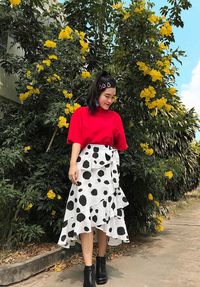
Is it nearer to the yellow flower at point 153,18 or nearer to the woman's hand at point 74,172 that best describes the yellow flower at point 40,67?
the yellow flower at point 153,18

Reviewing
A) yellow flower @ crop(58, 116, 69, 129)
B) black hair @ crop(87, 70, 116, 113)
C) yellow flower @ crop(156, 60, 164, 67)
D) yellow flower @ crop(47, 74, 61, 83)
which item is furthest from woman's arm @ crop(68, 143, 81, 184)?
yellow flower @ crop(156, 60, 164, 67)

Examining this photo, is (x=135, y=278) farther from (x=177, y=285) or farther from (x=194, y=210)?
(x=194, y=210)

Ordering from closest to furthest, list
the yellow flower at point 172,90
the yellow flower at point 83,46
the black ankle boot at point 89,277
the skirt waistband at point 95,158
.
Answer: the black ankle boot at point 89,277
the skirt waistband at point 95,158
the yellow flower at point 83,46
the yellow flower at point 172,90

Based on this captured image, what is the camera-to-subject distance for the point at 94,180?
3225mm

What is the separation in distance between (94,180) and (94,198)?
0.48ft

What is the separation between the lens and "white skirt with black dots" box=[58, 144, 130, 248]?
10.4 ft

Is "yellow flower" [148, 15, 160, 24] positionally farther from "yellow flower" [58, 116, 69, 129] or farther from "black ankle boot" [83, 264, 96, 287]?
"black ankle boot" [83, 264, 96, 287]

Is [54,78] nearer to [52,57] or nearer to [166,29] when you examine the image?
[52,57]

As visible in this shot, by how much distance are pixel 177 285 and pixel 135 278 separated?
0.39 meters

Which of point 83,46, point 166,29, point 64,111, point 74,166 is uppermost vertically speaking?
point 166,29

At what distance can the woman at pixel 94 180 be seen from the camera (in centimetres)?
316

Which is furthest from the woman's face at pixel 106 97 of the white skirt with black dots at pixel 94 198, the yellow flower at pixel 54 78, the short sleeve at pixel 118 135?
the yellow flower at pixel 54 78

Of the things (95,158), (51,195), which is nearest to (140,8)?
(95,158)

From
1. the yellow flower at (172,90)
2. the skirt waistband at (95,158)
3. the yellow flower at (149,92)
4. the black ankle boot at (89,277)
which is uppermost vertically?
the yellow flower at (172,90)
